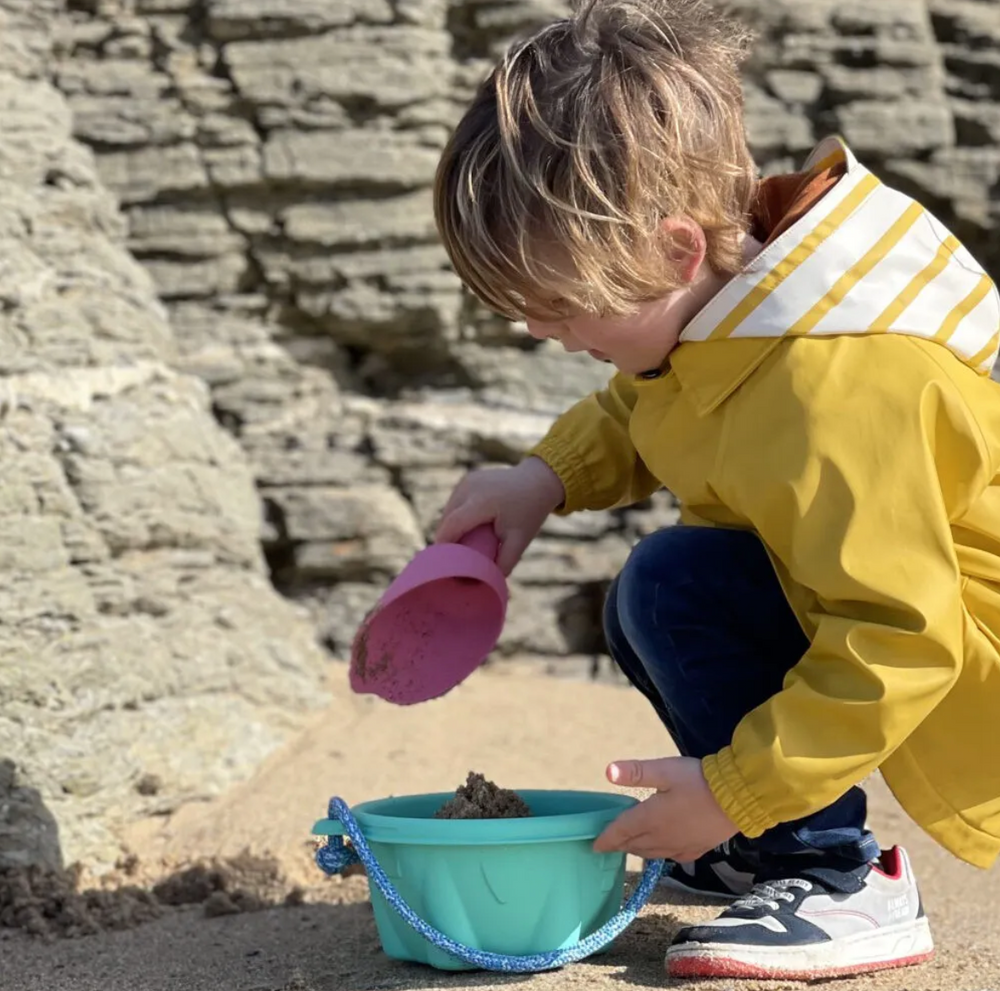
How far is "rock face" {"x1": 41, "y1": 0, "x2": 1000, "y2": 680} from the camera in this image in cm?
418

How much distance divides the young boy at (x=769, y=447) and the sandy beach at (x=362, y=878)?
207 mm

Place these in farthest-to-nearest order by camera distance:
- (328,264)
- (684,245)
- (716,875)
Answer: (328,264) → (716,875) → (684,245)

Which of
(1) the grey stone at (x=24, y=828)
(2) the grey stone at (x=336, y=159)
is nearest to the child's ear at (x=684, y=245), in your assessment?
(1) the grey stone at (x=24, y=828)

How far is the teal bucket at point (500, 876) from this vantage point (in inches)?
70.7

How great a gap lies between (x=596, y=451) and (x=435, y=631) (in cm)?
41

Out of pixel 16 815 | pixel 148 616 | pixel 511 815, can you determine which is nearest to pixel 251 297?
pixel 148 616

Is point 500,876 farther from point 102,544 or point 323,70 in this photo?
point 323,70

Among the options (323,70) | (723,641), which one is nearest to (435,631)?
(723,641)

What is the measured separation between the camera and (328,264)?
4285 mm

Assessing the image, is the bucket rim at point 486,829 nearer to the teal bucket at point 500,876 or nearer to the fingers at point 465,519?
the teal bucket at point 500,876

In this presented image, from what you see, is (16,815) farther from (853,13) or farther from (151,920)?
(853,13)

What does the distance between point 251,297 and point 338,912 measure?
2398 millimetres

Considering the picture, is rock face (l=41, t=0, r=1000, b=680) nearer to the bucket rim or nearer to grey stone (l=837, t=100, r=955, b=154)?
grey stone (l=837, t=100, r=955, b=154)

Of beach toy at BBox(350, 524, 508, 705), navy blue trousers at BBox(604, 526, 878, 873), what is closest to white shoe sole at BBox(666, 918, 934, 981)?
navy blue trousers at BBox(604, 526, 878, 873)
